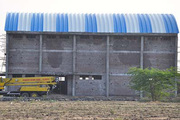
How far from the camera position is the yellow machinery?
35.8 m

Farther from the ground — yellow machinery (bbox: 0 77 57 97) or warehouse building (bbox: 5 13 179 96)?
warehouse building (bbox: 5 13 179 96)

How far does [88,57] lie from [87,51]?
60 cm

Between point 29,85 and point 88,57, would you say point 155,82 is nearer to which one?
point 88,57

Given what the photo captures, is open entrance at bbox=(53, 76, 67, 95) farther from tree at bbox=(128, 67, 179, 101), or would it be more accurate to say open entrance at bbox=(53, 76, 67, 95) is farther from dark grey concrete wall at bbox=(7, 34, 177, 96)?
tree at bbox=(128, 67, 179, 101)

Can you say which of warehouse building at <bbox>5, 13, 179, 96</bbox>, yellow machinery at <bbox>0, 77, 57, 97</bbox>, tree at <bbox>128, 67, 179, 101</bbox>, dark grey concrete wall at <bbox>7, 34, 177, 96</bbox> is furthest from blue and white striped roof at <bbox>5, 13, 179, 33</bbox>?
tree at <bbox>128, 67, 179, 101</bbox>

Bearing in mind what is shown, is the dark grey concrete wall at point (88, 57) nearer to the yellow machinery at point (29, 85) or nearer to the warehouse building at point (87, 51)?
the warehouse building at point (87, 51)

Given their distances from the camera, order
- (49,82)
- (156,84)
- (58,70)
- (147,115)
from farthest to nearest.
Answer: (58,70), (49,82), (156,84), (147,115)

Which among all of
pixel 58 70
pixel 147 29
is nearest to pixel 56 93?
pixel 58 70

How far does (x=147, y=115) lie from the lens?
58.2 ft

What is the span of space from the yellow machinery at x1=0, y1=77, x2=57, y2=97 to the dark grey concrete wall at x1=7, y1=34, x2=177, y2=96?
2987 millimetres

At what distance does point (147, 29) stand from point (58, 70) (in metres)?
9.77

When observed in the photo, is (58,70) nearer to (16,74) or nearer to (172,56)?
→ (16,74)

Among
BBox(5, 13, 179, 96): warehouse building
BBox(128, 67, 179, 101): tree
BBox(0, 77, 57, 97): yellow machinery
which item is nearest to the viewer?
BBox(128, 67, 179, 101): tree

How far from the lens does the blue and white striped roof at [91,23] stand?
134ft
